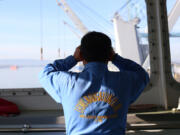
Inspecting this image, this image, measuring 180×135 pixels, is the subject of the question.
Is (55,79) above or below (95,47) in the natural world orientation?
below

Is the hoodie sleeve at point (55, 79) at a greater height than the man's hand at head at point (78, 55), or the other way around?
the man's hand at head at point (78, 55)

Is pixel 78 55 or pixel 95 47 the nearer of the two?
pixel 95 47

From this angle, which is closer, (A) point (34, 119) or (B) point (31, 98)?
(A) point (34, 119)

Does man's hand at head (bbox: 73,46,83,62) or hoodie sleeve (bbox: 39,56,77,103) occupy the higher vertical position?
man's hand at head (bbox: 73,46,83,62)

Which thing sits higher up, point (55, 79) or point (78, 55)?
point (78, 55)

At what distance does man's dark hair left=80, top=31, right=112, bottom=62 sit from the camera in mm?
832

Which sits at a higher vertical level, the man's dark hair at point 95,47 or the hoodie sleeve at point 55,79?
the man's dark hair at point 95,47

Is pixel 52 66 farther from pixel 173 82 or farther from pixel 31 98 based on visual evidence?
pixel 173 82

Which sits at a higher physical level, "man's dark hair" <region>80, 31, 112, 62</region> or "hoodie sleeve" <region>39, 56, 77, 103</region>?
"man's dark hair" <region>80, 31, 112, 62</region>

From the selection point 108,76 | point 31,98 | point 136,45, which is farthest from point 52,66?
point 136,45

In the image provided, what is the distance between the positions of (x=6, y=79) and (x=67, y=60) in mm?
2235

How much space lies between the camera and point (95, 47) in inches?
32.7

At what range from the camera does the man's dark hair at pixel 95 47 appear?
0.83m

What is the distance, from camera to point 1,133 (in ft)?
7.18
